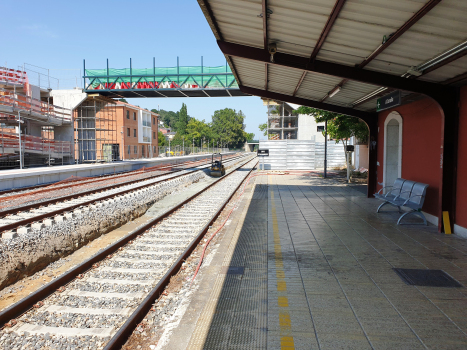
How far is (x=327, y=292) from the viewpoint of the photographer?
4.59m

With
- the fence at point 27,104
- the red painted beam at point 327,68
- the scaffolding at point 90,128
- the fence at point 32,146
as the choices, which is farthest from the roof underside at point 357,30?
the scaffolding at point 90,128

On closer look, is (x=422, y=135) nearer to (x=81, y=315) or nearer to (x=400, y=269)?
(x=400, y=269)

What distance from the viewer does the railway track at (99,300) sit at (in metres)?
3.72

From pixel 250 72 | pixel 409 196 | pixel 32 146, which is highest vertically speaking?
pixel 250 72

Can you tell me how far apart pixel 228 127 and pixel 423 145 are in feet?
401

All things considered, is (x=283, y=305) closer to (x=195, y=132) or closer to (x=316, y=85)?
(x=316, y=85)

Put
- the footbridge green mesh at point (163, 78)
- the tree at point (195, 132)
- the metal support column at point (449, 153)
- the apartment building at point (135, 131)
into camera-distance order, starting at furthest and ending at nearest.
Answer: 1. the tree at point (195, 132)
2. the apartment building at point (135, 131)
3. the footbridge green mesh at point (163, 78)
4. the metal support column at point (449, 153)

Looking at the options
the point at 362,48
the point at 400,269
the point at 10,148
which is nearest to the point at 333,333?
the point at 400,269

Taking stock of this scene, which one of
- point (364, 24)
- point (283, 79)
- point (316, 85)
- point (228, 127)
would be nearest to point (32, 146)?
point (283, 79)

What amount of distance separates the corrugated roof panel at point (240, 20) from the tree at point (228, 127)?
11750cm

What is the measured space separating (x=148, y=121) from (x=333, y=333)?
54.0m

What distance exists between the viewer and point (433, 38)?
5609 millimetres

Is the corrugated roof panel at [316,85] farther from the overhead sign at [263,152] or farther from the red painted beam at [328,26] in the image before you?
the overhead sign at [263,152]

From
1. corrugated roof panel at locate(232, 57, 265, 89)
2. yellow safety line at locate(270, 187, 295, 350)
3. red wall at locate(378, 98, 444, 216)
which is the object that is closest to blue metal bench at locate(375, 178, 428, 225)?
red wall at locate(378, 98, 444, 216)
